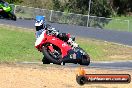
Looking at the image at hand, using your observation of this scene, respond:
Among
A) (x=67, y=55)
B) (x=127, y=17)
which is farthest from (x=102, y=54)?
(x=127, y=17)

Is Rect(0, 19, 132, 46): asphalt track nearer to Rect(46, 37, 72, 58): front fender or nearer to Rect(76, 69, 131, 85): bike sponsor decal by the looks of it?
Rect(46, 37, 72, 58): front fender

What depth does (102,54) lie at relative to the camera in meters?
31.4

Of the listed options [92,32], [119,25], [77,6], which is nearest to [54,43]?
[92,32]

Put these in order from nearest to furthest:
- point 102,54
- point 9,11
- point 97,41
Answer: point 102,54
point 97,41
point 9,11

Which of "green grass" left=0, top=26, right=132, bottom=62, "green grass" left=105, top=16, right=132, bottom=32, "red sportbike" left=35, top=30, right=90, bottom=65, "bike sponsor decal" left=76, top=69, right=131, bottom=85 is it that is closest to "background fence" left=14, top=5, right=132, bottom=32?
"green grass" left=105, top=16, right=132, bottom=32

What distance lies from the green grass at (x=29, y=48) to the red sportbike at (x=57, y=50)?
1900cm

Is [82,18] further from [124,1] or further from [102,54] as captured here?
[124,1]

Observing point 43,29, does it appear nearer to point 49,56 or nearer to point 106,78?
point 49,56

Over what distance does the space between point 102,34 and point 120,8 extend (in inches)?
936

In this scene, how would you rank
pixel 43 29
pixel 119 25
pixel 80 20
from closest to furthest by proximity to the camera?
pixel 43 29 < pixel 119 25 < pixel 80 20

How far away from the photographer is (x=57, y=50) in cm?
735

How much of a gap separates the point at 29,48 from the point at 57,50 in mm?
23018

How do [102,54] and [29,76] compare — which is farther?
[102,54]

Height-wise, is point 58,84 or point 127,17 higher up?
point 58,84
